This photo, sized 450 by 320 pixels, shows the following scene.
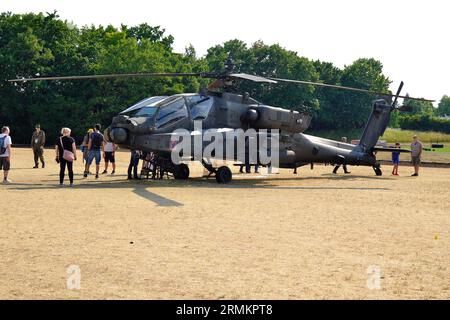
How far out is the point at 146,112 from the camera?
19.0 meters

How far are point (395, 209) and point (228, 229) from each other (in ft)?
16.3

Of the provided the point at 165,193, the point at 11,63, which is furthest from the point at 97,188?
the point at 11,63

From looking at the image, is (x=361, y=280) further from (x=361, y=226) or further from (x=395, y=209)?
(x=395, y=209)

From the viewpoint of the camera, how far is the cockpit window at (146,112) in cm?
1892

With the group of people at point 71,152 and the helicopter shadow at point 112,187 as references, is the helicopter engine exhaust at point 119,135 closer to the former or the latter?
the group of people at point 71,152

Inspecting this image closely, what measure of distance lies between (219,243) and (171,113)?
10.2 m

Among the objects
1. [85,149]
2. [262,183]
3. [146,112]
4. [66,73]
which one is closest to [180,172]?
[262,183]

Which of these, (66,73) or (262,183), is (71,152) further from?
(66,73)

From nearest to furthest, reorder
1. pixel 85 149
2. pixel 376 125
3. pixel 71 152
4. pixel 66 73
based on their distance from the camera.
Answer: pixel 71 152, pixel 85 149, pixel 376 125, pixel 66 73

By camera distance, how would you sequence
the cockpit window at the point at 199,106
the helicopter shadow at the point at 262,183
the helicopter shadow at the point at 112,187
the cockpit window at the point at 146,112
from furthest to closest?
1. the cockpit window at the point at 199,106
2. the cockpit window at the point at 146,112
3. the helicopter shadow at the point at 262,183
4. the helicopter shadow at the point at 112,187

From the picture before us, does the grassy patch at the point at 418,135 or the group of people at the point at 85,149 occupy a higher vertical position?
the grassy patch at the point at 418,135

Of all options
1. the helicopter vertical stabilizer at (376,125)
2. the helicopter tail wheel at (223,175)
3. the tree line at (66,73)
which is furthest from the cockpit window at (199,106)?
the tree line at (66,73)

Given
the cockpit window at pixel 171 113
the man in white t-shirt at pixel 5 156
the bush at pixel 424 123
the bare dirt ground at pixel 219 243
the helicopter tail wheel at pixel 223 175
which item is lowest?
the bare dirt ground at pixel 219 243

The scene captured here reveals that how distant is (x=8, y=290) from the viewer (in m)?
6.45
